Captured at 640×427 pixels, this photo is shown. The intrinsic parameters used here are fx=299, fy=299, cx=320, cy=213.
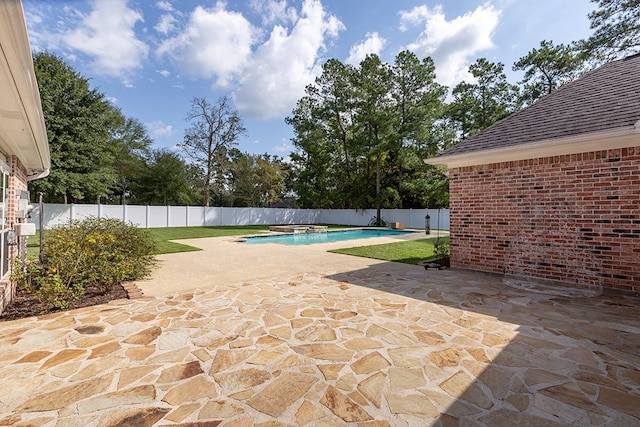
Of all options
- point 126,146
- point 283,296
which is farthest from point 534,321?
point 126,146

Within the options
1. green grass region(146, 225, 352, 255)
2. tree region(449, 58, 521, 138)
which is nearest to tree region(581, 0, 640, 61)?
tree region(449, 58, 521, 138)

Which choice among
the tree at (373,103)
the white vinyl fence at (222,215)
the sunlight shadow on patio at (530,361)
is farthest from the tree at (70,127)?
the sunlight shadow on patio at (530,361)

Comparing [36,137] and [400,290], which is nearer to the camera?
[36,137]

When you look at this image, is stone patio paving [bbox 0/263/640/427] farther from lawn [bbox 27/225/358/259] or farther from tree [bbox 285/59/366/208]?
tree [bbox 285/59/366/208]

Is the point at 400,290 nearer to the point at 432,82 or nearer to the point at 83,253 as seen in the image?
the point at 83,253

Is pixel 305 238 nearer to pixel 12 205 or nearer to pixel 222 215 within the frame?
A: pixel 222 215

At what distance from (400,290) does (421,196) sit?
2164 centimetres

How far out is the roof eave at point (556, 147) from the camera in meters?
4.42

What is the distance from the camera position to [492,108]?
2028 cm

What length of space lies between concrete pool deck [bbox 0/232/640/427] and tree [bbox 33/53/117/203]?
1722cm

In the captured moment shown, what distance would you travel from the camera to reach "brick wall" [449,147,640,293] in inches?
183

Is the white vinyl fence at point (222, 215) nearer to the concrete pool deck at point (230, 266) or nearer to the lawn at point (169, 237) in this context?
A: the lawn at point (169, 237)

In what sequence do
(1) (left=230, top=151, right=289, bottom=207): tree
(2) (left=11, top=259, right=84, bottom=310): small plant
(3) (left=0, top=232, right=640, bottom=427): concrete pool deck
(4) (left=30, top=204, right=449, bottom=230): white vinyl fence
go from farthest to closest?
(1) (left=230, top=151, right=289, bottom=207): tree < (4) (left=30, top=204, right=449, bottom=230): white vinyl fence < (2) (left=11, top=259, right=84, bottom=310): small plant < (3) (left=0, top=232, right=640, bottom=427): concrete pool deck

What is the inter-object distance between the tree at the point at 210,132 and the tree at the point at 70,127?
725cm
